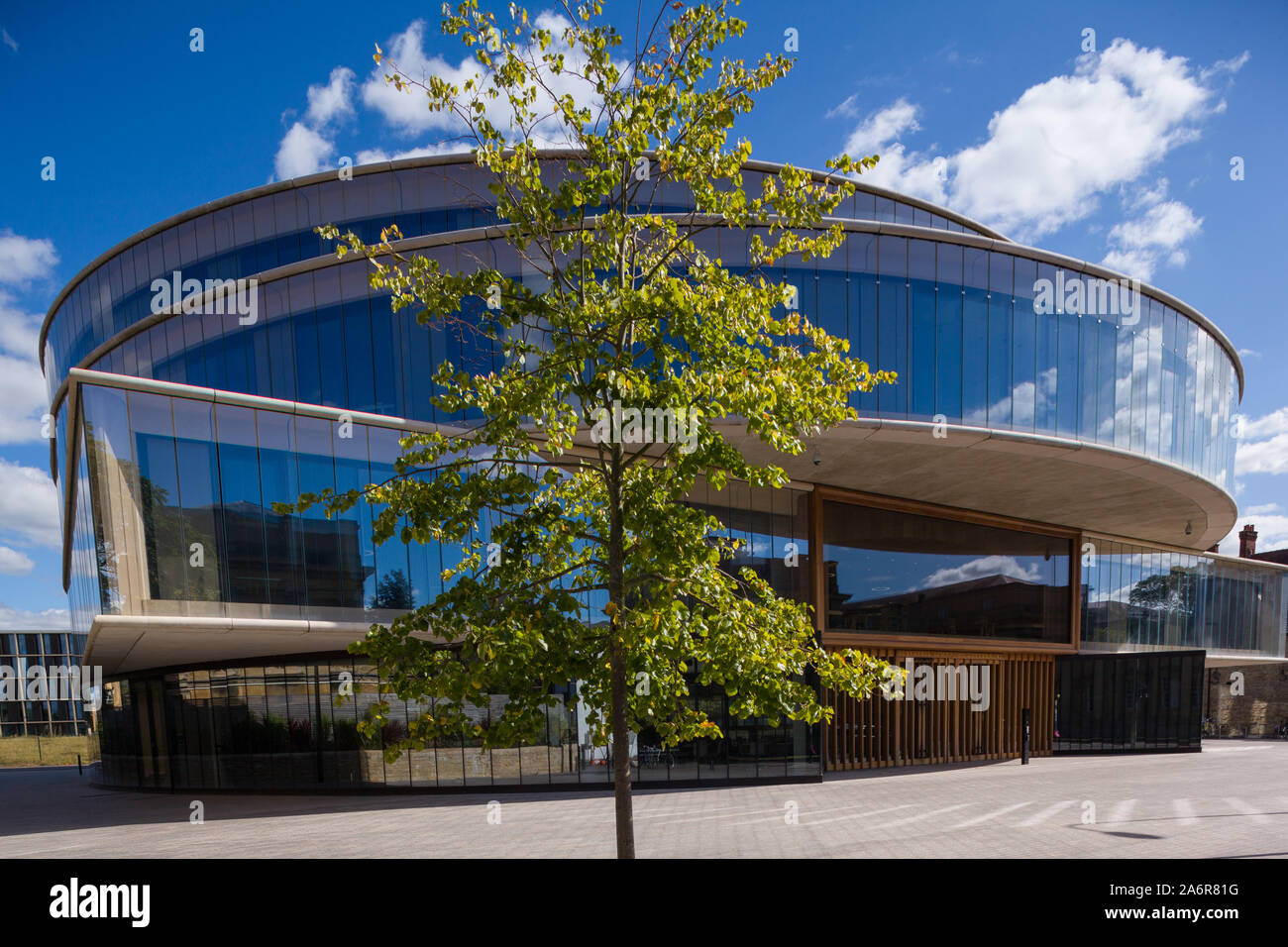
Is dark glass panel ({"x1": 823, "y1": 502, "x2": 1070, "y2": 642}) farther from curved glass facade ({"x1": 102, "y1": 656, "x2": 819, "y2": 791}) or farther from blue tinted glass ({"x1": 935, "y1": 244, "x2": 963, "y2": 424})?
blue tinted glass ({"x1": 935, "y1": 244, "x2": 963, "y2": 424})

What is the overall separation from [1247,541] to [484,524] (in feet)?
204

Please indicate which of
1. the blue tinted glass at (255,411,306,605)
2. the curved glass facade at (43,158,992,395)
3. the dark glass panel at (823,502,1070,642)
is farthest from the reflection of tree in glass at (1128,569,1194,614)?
the blue tinted glass at (255,411,306,605)

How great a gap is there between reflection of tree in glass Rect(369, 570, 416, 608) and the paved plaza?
4.77 meters

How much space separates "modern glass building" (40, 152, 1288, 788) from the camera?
55.6ft

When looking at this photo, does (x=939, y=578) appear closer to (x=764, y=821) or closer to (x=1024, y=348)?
(x=1024, y=348)

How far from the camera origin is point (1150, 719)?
3170 cm

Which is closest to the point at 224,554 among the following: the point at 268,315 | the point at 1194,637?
the point at 268,315

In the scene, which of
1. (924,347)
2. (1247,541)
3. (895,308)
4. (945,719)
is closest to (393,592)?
(895,308)

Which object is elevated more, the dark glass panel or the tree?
the dark glass panel

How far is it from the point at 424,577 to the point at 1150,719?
1182 inches

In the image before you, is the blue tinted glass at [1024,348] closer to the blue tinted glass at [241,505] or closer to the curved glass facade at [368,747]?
the curved glass facade at [368,747]

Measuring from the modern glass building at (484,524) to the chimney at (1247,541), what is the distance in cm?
3329

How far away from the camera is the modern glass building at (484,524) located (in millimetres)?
16953

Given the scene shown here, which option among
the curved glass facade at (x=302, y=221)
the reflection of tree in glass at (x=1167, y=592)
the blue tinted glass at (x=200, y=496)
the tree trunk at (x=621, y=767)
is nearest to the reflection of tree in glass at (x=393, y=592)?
the blue tinted glass at (x=200, y=496)
